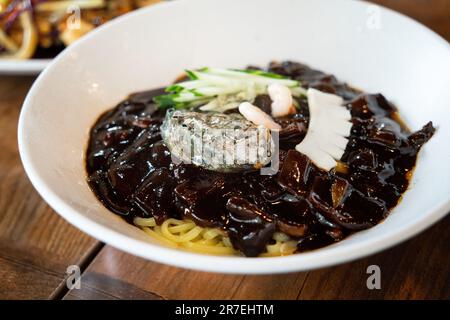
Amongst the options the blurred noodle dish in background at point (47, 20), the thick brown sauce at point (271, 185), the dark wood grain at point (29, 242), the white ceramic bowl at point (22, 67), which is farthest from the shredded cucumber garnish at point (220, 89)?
the blurred noodle dish in background at point (47, 20)

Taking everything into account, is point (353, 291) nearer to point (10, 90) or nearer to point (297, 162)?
point (297, 162)

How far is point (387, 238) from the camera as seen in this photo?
178 centimetres

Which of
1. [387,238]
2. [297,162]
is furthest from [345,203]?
[387,238]

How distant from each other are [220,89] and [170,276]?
116 centimetres

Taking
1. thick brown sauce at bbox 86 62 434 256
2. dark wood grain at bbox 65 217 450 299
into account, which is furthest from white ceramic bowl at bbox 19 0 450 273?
dark wood grain at bbox 65 217 450 299

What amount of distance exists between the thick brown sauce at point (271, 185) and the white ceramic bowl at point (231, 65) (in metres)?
0.09

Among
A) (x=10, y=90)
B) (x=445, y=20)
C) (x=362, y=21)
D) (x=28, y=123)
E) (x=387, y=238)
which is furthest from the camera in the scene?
Answer: (x=445, y=20)

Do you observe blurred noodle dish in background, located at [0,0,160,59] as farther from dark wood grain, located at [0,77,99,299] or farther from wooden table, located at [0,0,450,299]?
wooden table, located at [0,0,450,299]

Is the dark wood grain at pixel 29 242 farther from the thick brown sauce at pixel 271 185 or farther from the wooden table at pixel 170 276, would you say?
the thick brown sauce at pixel 271 185

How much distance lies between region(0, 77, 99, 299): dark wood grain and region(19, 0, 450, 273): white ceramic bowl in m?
0.35

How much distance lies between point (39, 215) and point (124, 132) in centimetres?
66

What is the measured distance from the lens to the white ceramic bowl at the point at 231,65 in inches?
74.5

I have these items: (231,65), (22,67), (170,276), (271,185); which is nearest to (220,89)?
(231,65)
